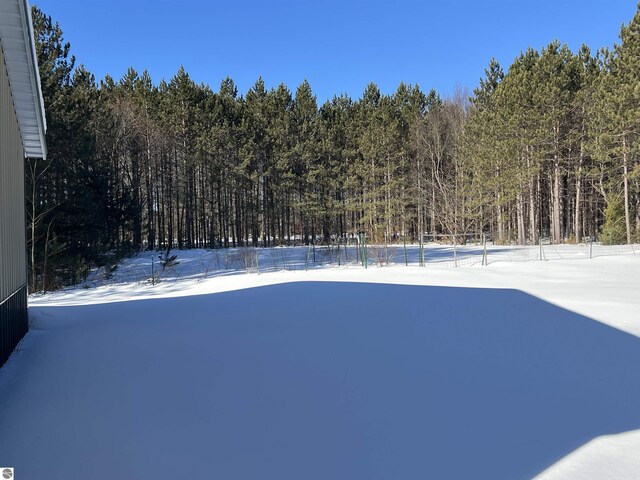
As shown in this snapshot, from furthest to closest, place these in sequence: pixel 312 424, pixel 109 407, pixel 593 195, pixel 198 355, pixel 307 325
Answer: pixel 593 195
pixel 307 325
pixel 198 355
pixel 109 407
pixel 312 424

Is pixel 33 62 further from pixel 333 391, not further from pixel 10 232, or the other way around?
pixel 333 391

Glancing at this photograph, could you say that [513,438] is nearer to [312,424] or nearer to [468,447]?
[468,447]

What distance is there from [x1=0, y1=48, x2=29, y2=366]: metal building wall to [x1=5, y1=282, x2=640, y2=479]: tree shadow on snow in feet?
1.50

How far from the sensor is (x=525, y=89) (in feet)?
81.8

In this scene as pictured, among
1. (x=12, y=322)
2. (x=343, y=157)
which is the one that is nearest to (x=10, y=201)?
(x=12, y=322)

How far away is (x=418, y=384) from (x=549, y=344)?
234 cm

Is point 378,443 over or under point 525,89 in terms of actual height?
under

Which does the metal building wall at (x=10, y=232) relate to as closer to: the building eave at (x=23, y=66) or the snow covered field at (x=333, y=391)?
the building eave at (x=23, y=66)

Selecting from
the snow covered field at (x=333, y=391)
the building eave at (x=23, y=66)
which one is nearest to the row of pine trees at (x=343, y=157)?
the building eave at (x=23, y=66)

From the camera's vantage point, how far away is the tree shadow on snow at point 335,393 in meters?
2.98

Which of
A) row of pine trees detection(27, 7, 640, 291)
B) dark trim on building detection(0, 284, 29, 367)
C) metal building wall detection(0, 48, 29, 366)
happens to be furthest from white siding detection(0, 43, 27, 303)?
row of pine trees detection(27, 7, 640, 291)

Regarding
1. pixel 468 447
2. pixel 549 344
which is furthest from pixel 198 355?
pixel 549 344

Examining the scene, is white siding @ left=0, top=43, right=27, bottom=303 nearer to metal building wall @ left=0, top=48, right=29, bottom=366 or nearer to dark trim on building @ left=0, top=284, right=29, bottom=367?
metal building wall @ left=0, top=48, right=29, bottom=366

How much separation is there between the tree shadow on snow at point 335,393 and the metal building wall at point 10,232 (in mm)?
458
